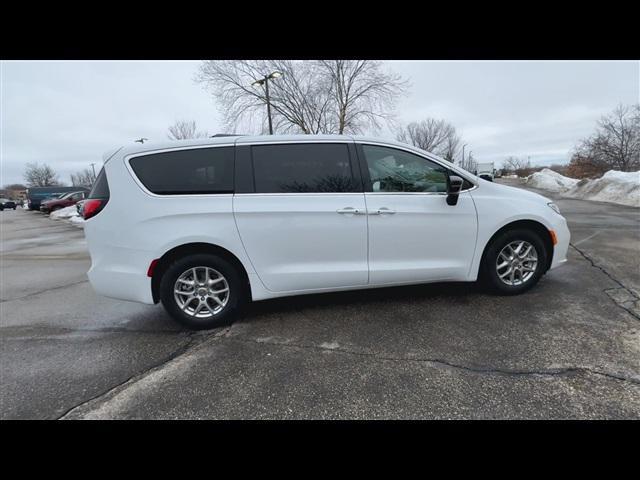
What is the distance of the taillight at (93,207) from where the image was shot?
299 centimetres

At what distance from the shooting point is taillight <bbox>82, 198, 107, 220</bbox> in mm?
2994

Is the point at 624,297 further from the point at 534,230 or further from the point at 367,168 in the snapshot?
the point at 367,168

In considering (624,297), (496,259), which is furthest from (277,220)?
(624,297)

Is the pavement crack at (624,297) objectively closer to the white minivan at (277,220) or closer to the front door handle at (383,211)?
the white minivan at (277,220)

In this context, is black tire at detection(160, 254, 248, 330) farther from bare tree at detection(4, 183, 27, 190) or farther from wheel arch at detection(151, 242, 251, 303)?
bare tree at detection(4, 183, 27, 190)

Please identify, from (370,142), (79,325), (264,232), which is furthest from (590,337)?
(79,325)

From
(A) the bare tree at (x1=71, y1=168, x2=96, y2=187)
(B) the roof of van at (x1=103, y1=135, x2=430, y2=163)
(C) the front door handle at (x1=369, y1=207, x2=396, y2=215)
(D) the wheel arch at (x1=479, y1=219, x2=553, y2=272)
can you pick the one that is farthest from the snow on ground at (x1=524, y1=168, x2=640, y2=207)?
(A) the bare tree at (x1=71, y1=168, x2=96, y2=187)

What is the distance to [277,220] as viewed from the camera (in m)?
3.04

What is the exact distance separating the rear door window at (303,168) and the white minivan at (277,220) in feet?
0.03

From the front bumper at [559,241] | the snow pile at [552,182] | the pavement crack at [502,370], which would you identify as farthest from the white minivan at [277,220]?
the snow pile at [552,182]

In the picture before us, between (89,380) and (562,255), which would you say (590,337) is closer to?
(562,255)

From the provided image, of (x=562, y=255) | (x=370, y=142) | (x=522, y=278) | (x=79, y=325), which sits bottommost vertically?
(x=79, y=325)

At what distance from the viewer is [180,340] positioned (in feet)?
9.91

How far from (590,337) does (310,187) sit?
9.40 feet
